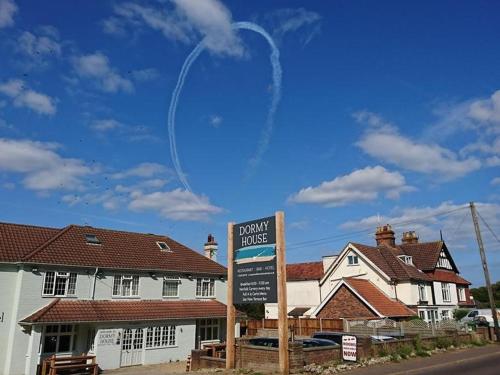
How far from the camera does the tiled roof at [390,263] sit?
40.8 meters

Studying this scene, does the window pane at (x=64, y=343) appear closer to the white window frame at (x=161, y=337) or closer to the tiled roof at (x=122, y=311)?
the tiled roof at (x=122, y=311)

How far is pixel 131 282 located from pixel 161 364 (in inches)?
220

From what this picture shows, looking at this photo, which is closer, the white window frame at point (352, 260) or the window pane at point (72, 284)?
the window pane at point (72, 284)

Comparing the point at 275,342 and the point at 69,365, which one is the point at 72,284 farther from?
the point at 275,342

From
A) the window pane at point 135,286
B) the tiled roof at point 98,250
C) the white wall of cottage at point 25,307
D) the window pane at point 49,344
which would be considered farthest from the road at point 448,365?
the tiled roof at point 98,250

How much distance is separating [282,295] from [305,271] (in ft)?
118

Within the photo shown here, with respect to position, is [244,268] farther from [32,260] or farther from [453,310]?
[453,310]

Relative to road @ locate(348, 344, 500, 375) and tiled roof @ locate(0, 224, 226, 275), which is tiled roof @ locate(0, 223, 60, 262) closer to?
tiled roof @ locate(0, 224, 226, 275)

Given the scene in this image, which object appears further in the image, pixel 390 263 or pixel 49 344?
pixel 390 263

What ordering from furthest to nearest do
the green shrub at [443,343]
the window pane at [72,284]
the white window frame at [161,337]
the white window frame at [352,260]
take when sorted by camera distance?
the white window frame at [352,260] → the white window frame at [161,337] → the window pane at [72,284] → the green shrub at [443,343]

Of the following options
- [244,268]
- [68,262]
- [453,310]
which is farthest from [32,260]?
[453,310]

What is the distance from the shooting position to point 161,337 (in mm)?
29641

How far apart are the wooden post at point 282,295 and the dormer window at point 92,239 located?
57.1 feet

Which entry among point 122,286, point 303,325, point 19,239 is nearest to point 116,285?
point 122,286
